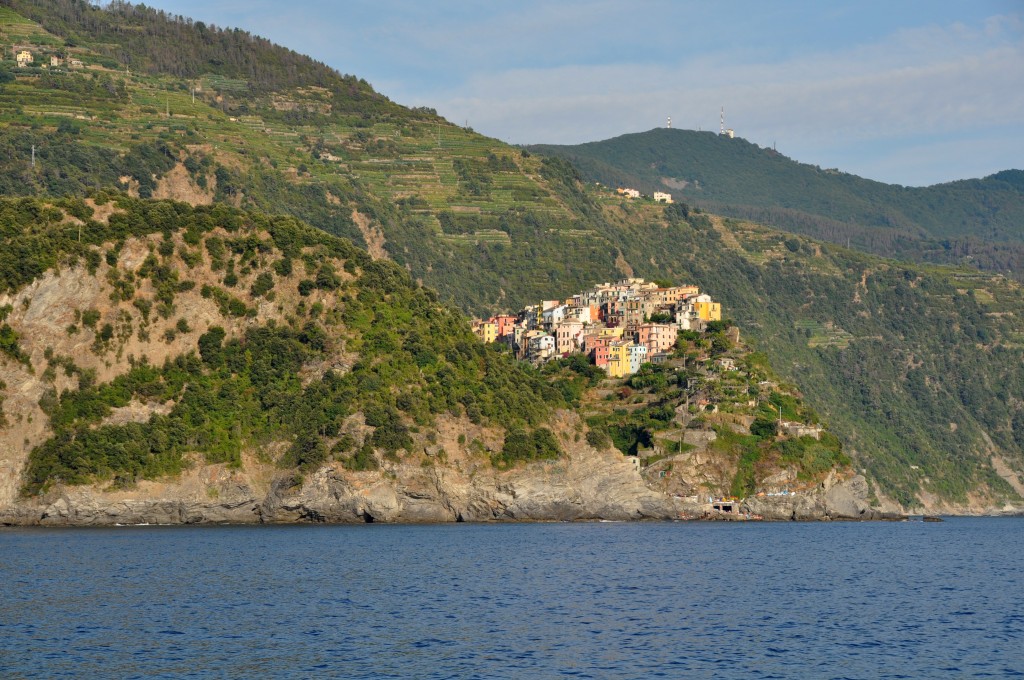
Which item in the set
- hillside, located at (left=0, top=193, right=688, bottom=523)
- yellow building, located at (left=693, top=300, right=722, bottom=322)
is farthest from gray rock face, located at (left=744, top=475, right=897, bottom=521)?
yellow building, located at (left=693, top=300, right=722, bottom=322)

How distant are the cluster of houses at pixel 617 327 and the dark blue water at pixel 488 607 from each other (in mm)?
55107

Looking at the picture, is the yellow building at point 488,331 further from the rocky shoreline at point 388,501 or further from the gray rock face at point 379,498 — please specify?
the gray rock face at point 379,498

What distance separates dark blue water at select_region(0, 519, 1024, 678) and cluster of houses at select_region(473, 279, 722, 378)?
55.1 metres

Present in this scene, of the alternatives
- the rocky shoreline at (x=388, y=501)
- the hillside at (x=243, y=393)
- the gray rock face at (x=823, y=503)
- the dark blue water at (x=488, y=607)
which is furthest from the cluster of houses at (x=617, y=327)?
the dark blue water at (x=488, y=607)

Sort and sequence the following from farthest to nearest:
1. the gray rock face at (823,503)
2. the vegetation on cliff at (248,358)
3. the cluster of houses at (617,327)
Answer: the cluster of houses at (617,327) → the gray rock face at (823,503) → the vegetation on cliff at (248,358)

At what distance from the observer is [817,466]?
491 feet

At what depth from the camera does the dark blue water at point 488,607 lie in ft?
174

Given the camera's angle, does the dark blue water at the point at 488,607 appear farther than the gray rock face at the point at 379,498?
No

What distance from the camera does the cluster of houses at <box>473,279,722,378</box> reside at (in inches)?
6609

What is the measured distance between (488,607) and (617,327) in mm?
114709

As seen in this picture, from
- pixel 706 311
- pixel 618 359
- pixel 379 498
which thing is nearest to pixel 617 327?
pixel 706 311

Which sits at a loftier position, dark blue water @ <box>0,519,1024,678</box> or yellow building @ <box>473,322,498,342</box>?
yellow building @ <box>473,322,498,342</box>

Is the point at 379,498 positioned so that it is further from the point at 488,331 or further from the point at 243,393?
the point at 488,331

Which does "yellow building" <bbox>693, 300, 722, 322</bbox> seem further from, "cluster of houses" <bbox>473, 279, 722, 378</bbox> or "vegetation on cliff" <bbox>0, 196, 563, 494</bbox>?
"vegetation on cliff" <bbox>0, 196, 563, 494</bbox>
